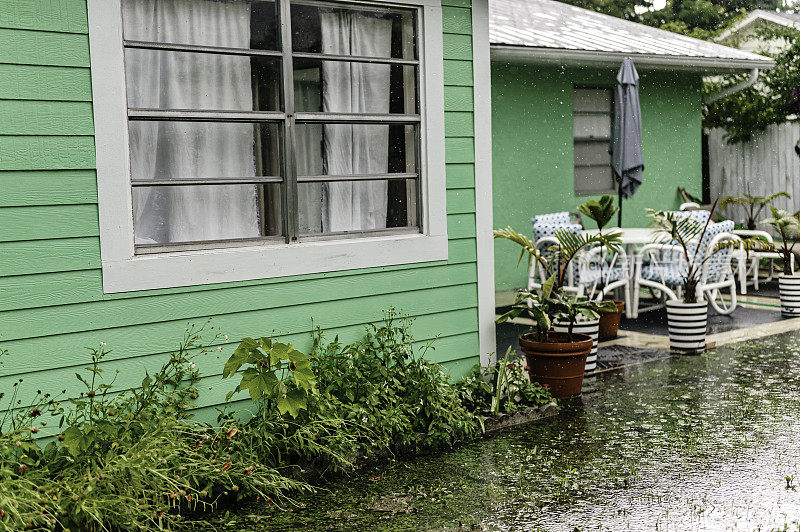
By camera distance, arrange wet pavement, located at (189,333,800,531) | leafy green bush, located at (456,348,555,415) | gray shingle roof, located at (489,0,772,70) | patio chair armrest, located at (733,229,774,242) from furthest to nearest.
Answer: patio chair armrest, located at (733,229,774,242) < gray shingle roof, located at (489,0,772,70) < leafy green bush, located at (456,348,555,415) < wet pavement, located at (189,333,800,531)

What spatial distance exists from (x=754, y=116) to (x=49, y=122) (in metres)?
11.9

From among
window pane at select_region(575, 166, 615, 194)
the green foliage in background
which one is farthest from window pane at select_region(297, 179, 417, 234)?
the green foliage in background

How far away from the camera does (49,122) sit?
4.13m

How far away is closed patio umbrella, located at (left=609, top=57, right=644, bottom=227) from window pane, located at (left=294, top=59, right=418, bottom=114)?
4424 mm

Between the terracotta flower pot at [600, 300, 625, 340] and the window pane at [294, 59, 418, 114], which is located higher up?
the window pane at [294, 59, 418, 114]

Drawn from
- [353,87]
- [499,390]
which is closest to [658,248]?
[499,390]

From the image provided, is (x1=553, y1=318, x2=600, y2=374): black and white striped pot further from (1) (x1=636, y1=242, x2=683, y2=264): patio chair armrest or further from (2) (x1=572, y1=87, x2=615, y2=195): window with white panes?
(2) (x1=572, y1=87, x2=615, y2=195): window with white panes

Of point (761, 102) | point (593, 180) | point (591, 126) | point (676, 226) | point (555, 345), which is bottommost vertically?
point (555, 345)

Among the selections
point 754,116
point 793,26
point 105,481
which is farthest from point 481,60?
point 793,26

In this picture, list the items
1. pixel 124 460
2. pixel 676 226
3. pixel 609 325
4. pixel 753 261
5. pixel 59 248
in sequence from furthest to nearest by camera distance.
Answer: pixel 753 261
pixel 609 325
pixel 676 226
pixel 59 248
pixel 124 460

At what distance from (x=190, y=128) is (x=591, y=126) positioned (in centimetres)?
758

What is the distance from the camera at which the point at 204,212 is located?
4738 mm

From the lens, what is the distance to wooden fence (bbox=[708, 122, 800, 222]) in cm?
1340

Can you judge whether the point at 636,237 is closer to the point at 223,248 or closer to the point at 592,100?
the point at 592,100
